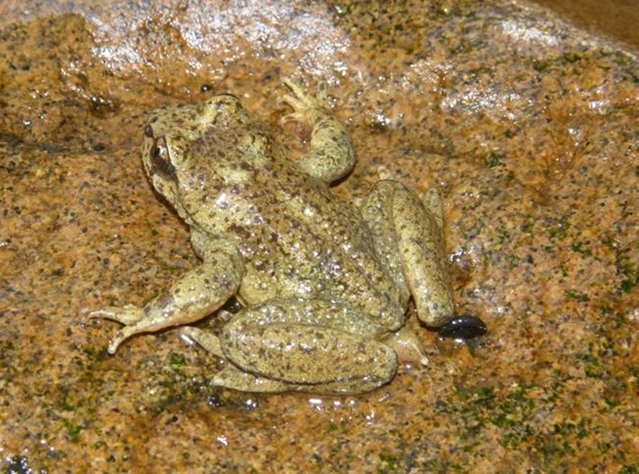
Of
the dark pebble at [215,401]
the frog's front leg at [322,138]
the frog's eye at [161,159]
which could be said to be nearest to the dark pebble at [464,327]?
the frog's front leg at [322,138]

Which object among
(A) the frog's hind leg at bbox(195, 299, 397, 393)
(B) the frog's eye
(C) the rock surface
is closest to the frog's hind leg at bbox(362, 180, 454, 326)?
(C) the rock surface

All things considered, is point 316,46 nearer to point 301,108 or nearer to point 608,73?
point 301,108

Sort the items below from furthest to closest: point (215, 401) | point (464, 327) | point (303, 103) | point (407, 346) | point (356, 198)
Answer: point (303, 103), point (356, 198), point (464, 327), point (407, 346), point (215, 401)

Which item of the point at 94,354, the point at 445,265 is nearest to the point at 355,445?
the point at 445,265

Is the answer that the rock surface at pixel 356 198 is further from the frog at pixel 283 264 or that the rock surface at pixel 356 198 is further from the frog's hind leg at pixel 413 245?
the frog's hind leg at pixel 413 245

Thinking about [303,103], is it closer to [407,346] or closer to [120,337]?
[407,346]

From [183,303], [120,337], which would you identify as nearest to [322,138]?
[183,303]
